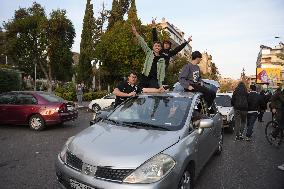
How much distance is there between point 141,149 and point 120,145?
0.94ft

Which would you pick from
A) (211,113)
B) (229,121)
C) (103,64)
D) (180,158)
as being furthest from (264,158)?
(103,64)

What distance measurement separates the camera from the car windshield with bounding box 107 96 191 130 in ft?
16.5

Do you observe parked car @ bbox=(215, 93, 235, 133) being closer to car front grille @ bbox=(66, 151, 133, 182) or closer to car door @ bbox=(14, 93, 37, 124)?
car door @ bbox=(14, 93, 37, 124)

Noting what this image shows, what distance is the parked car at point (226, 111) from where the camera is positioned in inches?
482

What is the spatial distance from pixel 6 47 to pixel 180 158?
47021 mm

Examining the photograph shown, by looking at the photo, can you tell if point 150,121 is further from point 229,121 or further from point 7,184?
point 229,121

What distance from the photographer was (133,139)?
4.39m

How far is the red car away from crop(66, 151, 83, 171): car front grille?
27.7 feet

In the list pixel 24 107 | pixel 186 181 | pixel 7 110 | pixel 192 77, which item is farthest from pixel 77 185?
pixel 7 110

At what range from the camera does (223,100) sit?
13688 millimetres

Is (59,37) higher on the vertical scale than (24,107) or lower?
higher

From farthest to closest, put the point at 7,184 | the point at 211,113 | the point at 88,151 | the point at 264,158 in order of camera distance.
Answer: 1. the point at 264,158
2. the point at 211,113
3. the point at 7,184
4. the point at 88,151

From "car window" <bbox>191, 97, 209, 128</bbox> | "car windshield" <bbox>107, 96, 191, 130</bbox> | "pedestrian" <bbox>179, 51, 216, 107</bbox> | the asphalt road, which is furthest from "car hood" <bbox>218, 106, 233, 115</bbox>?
"car windshield" <bbox>107, 96, 191, 130</bbox>

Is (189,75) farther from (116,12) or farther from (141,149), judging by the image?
(116,12)
